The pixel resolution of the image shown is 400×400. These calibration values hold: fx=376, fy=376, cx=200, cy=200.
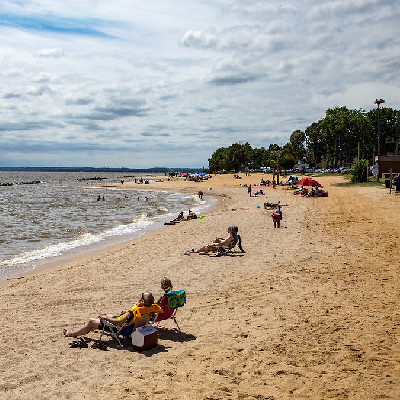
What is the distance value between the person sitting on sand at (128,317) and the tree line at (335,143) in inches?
1960

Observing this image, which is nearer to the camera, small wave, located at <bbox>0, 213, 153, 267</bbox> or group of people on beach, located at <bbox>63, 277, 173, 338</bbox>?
group of people on beach, located at <bbox>63, 277, 173, 338</bbox>

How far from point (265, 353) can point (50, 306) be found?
Answer: 510cm

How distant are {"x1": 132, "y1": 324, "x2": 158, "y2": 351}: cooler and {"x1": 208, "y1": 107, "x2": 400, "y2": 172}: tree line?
5008cm

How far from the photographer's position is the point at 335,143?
6912 cm

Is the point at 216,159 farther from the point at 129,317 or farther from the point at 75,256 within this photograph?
the point at 129,317

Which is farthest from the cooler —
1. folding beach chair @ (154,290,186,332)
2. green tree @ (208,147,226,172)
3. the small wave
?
green tree @ (208,147,226,172)

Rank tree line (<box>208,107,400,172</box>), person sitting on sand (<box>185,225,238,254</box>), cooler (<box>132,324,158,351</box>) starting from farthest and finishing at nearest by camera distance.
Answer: tree line (<box>208,107,400,172</box>) → person sitting on sand (<box>185,225,238,254</box>) → cooler (<box>132,324,158,351</box>)

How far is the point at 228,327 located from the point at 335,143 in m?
68.5

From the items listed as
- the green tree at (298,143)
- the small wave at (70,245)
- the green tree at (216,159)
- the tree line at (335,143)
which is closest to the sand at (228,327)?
the small wave at (70,245)

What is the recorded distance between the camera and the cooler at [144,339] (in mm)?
5762

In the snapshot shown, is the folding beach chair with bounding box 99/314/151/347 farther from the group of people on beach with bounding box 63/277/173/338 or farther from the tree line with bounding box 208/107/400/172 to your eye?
the tree line with bounding box 208/107/400/172

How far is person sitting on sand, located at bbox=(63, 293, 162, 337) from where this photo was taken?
6.08m

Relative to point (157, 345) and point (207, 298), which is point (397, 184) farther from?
point (157, 345)

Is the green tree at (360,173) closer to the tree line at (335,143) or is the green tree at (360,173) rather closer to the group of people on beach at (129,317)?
the tree line at (335,143)
